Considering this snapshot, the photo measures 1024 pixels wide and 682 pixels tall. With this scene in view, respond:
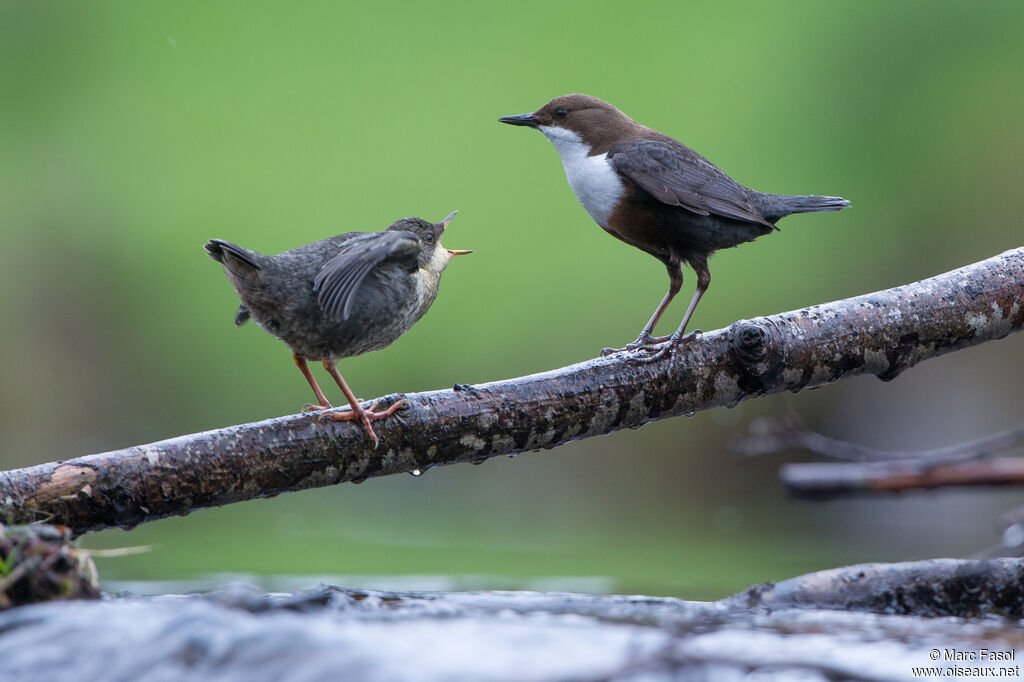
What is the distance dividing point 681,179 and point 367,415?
164 centimetres

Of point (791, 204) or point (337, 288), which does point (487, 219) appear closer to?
point (791, 204)

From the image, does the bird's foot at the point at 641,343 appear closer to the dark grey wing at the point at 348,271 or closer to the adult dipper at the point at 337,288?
the adult dipper at the point at 337,288

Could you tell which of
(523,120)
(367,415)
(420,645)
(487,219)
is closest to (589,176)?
(523,120)

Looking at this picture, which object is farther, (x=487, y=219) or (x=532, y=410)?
(x=487, y=219)

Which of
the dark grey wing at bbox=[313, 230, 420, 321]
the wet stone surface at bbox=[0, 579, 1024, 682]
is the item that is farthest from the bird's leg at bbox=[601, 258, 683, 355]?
the wet stone surface at bbox=[0, 579, 1024, 682]

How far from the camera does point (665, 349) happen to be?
3396mm

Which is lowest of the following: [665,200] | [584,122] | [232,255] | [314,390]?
[314,390]

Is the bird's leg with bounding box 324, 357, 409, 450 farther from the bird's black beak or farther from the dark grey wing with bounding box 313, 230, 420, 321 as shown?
the bird's black beak

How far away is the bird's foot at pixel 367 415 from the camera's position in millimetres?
3094

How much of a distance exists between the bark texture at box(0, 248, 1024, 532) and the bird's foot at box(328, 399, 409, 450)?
2cm

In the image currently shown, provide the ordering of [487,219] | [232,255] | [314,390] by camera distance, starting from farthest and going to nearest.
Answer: [487,219]
[314,390]
[232,255]

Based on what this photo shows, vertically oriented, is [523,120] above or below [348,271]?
above

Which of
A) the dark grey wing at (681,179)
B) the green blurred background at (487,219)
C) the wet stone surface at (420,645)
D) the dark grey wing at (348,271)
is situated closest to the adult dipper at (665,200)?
the dark grey wing at (681,179)

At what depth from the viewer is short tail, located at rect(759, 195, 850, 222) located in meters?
4.11
